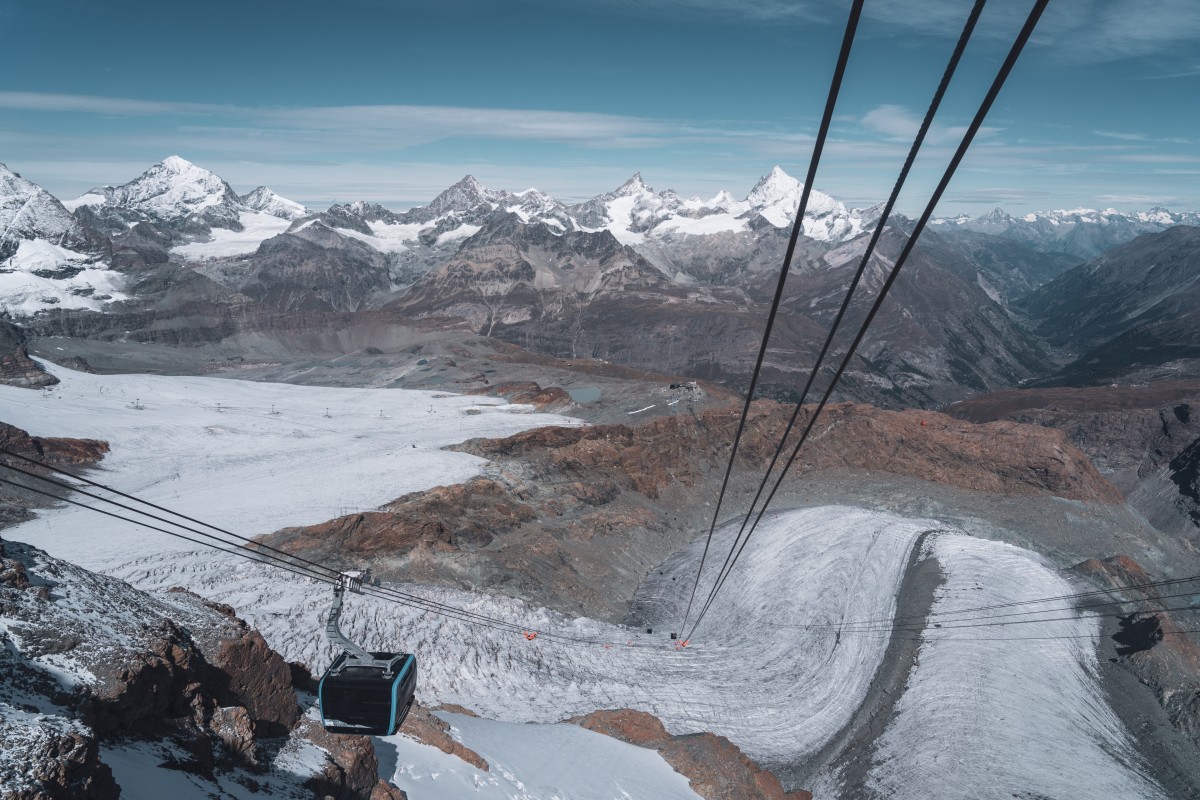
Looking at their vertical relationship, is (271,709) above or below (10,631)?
below

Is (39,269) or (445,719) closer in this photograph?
(445,719)

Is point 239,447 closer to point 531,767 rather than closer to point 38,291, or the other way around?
point 531,767

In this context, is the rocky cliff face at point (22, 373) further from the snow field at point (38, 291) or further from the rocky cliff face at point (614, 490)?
the snow field at point (38, 291)

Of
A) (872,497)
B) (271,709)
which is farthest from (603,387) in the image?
(271,709)

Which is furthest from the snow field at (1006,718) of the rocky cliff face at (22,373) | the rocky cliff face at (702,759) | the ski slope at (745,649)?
the rocky cliff face at (22,373)

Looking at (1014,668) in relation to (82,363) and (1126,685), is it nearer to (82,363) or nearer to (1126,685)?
(1126,685)

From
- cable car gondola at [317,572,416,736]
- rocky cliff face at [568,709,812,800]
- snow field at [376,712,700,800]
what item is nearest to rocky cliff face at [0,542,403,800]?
cable car gondola at [317,572,416,736]
